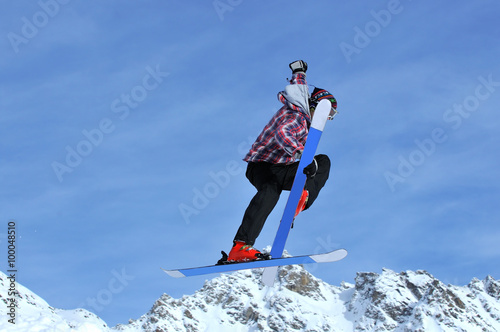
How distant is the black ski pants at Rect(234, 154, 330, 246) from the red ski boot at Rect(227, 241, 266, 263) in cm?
8

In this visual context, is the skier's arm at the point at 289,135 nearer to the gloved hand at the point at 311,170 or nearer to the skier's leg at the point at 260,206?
the gloved hand at the point at 311,170

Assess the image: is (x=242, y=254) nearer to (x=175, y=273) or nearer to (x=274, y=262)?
(x=274, y=262)

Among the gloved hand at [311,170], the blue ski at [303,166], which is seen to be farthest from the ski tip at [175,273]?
the gloved hand at [311,170]

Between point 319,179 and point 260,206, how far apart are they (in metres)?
1.00

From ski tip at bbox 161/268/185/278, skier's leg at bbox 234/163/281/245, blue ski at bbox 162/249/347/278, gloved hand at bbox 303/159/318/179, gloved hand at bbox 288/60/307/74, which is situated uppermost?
gloved hand at bbox 288/60/307/74

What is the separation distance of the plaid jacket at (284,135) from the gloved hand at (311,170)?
29 centimetres

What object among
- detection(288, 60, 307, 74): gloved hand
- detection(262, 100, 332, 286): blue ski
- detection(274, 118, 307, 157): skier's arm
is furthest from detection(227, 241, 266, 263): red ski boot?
detection(288, 60, 307, 74): gloved hand

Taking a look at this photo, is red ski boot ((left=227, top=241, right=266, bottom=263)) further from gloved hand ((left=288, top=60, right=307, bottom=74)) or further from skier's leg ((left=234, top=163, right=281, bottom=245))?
gloved hand ((left=288, top=60, right=307, bottom=74))

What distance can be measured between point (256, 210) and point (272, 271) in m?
1.11

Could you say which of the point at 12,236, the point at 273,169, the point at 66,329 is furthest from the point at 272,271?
the point at 12,236

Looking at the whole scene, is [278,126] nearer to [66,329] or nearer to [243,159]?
[243,159]

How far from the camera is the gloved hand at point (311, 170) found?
26.9 feet

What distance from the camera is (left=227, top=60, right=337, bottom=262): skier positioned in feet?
27.2

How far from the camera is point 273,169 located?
28.0ft
